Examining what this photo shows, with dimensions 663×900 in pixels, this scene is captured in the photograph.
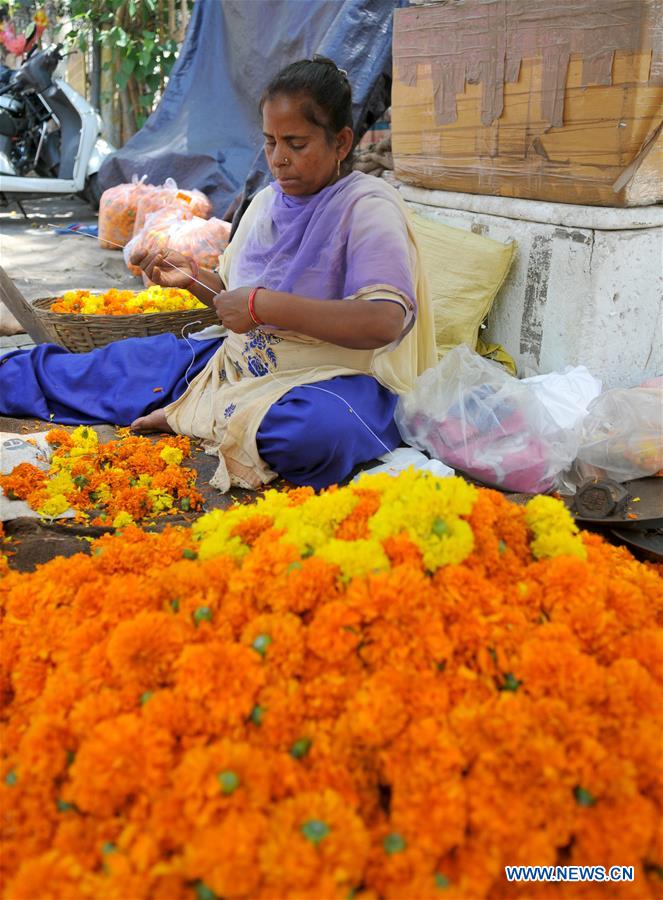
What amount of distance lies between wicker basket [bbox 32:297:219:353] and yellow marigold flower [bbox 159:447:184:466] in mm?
1240

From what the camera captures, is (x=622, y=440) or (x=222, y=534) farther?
(x=622, y=440)

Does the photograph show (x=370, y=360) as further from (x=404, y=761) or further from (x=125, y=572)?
(x=404, y=761)

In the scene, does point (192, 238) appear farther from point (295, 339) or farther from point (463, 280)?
point (295, 339)

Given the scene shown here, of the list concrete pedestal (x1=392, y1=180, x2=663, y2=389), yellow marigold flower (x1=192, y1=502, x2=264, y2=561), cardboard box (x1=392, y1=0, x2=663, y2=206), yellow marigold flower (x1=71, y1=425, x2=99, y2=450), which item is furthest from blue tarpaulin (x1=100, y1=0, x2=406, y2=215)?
yellow marigold flower (x1=192, y1=502, x2=264, y2=561)

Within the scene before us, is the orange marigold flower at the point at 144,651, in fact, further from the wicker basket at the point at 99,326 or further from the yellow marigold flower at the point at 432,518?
the wicker basket at the point at 99,326

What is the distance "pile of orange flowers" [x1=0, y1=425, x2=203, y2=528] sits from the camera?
2629mm

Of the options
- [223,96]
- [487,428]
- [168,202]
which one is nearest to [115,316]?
[487,428]

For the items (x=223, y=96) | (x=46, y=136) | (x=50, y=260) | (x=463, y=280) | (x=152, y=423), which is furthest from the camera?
(x=46, y=136)

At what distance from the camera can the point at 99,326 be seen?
12.9ft

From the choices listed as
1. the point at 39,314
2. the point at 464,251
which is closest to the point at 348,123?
the point at 464,251

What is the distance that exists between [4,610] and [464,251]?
2.96 meters

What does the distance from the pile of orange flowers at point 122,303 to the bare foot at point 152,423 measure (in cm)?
107

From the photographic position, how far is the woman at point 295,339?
269 cm

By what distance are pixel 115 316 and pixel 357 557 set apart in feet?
9.24
